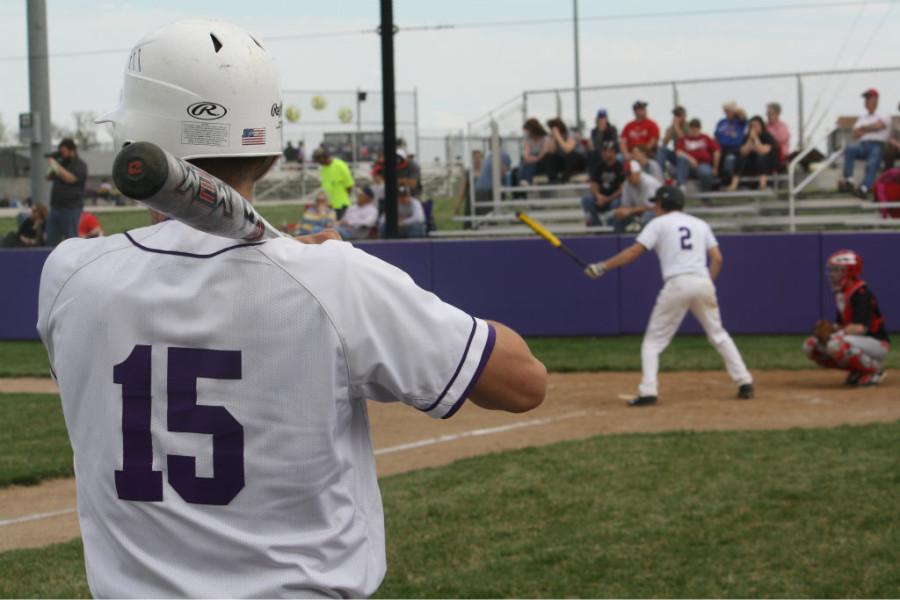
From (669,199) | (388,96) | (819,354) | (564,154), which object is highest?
(388,96)

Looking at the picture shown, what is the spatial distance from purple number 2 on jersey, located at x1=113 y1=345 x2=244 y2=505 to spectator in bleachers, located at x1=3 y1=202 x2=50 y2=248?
18213mm

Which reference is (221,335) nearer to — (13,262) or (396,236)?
(396,236)

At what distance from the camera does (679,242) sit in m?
11.8

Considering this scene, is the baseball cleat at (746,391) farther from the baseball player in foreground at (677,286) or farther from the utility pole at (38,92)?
the utility pole at (38,92)

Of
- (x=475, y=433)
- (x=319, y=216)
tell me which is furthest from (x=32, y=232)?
(x=475, y=433)

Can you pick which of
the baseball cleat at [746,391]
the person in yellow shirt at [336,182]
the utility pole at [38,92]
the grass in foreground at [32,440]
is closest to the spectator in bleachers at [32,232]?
the utility pole at [38,92]

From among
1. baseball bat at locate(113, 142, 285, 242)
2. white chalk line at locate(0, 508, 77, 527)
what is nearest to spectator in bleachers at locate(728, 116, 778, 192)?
white chalk line at locate(0, 508, 77, 527)

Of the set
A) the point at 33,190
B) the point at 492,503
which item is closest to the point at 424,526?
the point at 492,503

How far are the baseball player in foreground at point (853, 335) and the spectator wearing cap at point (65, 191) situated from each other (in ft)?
35.8

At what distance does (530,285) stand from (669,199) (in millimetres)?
5571

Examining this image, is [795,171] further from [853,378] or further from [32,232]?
[32,232]

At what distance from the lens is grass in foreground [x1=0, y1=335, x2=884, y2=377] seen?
569 inches

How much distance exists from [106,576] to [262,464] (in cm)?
40

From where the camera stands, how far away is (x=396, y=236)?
17812 mm
